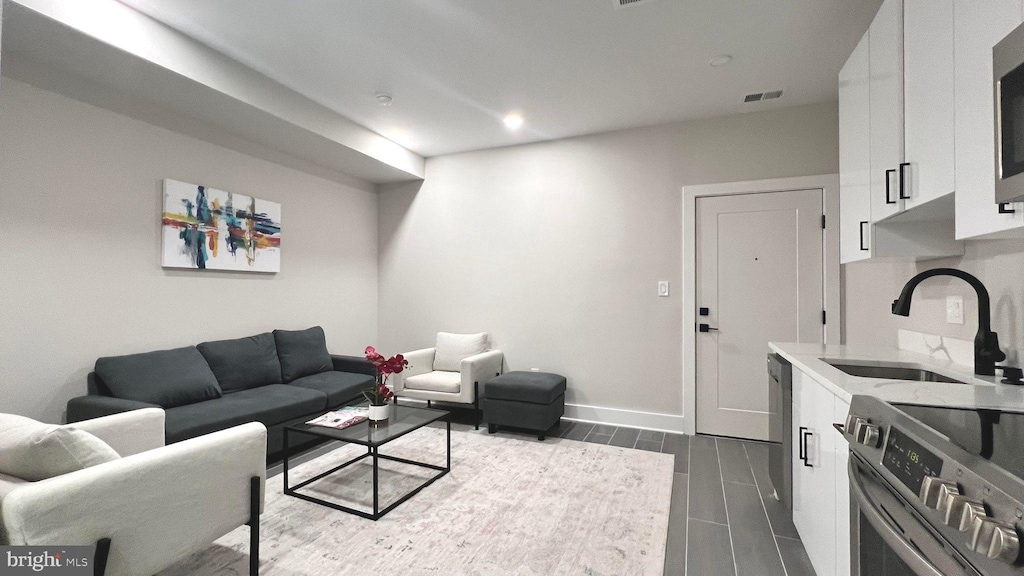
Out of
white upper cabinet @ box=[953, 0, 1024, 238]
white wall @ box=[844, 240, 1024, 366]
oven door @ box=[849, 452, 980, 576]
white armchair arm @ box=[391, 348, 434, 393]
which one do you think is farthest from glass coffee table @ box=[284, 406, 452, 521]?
white wall @ box=[844, 240, 1024, 366]

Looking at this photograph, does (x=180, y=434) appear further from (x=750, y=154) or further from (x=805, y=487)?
(x=750, y=154)

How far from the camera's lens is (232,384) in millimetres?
3361

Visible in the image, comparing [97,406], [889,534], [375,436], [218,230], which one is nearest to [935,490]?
[889,534]

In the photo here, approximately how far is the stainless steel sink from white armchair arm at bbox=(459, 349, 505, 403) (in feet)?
8.95

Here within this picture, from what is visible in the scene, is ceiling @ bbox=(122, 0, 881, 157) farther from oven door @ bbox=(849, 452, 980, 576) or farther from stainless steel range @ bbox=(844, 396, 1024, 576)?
oven door @ bbox=(849, 452, 980, 576)

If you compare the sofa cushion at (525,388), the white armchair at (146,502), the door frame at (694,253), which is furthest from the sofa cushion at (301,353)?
the door frame at (694,253)

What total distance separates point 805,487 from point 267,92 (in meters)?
4.08

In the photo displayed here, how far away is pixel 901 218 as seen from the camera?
6.35ft

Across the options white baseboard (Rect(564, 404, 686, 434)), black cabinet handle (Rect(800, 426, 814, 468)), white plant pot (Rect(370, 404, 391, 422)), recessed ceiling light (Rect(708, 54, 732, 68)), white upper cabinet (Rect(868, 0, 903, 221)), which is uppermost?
recessed ceiling light (Rect(708, 54, 732, 68))

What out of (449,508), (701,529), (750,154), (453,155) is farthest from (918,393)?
(453,155)

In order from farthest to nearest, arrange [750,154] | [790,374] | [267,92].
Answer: [750,154]
[267,92]
[790,374]

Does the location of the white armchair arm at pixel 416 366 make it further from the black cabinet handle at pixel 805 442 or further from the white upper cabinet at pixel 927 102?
the white upper cabinet at pixel 927 102

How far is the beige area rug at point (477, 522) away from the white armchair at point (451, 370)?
0.73 m

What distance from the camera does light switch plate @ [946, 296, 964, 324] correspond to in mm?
1948
